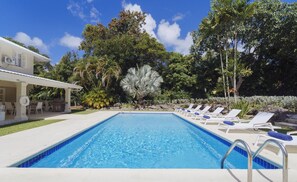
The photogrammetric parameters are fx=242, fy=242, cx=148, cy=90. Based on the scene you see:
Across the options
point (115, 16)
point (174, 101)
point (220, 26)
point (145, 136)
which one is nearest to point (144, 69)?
point (174, 101)

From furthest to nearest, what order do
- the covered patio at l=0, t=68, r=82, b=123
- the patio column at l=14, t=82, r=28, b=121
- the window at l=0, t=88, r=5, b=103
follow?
1. the window at l=0, t=88, r=5, b=103
2. the patio column at l=14, t=82, r=28, b=121
3. the covered patio at l=0, t=68, r=82, b=123

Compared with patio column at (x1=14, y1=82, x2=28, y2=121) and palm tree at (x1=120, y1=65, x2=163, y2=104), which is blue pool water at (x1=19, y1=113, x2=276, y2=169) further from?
palm tree at (x1=120, y1=65, x2=163, y2=104)

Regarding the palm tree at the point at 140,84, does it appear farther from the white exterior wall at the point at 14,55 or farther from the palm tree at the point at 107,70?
the white exterior wall at the point at 14,55

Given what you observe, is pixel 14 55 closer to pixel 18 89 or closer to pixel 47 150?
pixel 18 89

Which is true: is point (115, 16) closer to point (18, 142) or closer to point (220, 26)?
point (220, 26)

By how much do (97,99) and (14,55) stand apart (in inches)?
391

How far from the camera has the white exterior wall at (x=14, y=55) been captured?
48.8ft

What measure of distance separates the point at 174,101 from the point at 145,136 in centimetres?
1709

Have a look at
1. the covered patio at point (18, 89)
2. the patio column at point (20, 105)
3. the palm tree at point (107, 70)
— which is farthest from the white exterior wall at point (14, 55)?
the palm tree at point (107, 70)

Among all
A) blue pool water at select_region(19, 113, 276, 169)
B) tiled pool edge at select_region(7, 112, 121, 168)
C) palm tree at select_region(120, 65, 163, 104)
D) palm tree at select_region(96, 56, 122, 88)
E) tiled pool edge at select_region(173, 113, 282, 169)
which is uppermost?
palm tree at select_region(96, 56, 122, 88)

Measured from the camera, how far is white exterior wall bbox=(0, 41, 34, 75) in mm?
14875

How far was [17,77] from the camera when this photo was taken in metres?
11.6

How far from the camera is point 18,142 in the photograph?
Answer: 6.81 meters

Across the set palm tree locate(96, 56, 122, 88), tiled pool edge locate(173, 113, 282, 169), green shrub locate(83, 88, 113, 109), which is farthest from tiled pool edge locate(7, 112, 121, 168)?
palm tree locate(96, 56, 122, 88)
